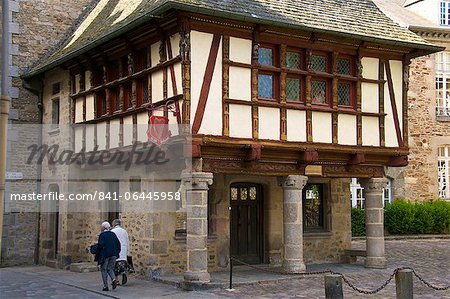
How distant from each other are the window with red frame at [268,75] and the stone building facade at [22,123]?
8430 mm

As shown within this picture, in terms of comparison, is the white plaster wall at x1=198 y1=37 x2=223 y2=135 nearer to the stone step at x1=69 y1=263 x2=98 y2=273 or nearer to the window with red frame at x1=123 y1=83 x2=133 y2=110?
the window with red frame at x1=123 y1=83 x2=133 y2=110

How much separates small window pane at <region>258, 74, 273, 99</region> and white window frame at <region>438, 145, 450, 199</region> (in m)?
13.6

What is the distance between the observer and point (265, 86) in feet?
47.2

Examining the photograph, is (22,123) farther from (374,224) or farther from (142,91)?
(374,224)

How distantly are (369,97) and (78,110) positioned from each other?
24.5 feet

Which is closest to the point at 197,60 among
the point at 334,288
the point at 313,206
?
the point at 334,288

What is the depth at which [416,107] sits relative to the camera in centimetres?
2556

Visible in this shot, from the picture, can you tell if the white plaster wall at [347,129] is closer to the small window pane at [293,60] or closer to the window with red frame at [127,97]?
the small window pane at [293,60]

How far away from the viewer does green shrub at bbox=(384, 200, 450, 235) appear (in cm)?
2433

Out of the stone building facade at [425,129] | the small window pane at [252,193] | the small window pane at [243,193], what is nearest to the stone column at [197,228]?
the small window pane at [243,193]

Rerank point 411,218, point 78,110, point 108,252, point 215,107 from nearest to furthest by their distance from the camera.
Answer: point 108,252, point 215,107, point 78,110, point 411,218

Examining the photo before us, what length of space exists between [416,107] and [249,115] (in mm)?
13537

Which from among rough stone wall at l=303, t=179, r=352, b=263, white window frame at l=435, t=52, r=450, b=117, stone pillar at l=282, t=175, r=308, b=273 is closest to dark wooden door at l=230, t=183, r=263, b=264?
rough stone wall at l=303, t=179, r=352, b=263

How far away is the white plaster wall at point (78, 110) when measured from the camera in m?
17.5
